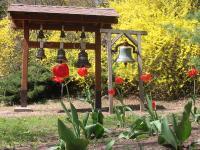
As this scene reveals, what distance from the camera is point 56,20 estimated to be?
12.7 m

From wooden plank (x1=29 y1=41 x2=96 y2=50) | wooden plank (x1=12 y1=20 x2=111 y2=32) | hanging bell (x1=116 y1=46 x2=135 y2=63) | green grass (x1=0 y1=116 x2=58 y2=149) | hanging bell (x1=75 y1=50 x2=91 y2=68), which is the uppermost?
wooden plank (x1=12 y1=20 x2=111 y2=32)

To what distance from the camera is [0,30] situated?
19547 mm

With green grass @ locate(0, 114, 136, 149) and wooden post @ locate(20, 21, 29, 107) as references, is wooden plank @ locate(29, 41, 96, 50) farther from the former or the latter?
green grass @ locate(0, 114, 136, 149)

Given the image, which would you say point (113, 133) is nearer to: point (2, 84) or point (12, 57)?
point (2, 84)

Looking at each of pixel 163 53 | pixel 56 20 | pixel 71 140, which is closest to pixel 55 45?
pixel 56 20

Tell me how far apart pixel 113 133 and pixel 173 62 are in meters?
9.42

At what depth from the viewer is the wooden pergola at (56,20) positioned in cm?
1252

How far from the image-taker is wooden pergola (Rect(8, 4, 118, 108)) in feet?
41.1

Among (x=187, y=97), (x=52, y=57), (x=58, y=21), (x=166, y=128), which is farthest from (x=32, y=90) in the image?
(x=166, y=128)

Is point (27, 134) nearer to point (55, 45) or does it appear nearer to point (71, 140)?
point (71, 140)

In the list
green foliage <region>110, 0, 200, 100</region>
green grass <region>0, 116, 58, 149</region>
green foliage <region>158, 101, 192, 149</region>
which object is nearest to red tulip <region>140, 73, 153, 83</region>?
green grass <region>0, 116, 58, 149</region>

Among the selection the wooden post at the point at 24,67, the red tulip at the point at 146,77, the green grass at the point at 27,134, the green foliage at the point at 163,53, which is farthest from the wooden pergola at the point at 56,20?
the red tulip at the point at 146,77

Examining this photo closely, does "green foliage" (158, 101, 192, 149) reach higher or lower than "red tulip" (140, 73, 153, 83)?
lower

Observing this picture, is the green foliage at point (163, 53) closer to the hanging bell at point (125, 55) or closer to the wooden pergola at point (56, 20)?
the wooden pergola at point (56, 20)
